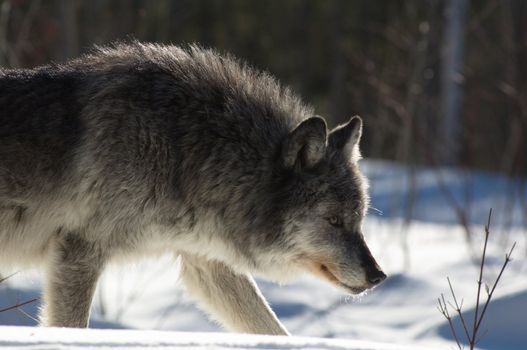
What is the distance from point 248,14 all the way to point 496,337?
1936 cm

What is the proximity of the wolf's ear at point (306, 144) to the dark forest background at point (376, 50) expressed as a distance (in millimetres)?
1018

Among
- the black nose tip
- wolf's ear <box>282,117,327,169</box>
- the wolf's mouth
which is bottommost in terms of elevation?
the wolf's mouth

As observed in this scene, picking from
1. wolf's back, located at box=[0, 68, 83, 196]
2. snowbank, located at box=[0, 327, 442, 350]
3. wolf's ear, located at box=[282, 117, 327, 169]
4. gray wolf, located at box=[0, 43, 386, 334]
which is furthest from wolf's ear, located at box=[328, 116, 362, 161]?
snowbank, located at box=[0, 327, 442, 350]

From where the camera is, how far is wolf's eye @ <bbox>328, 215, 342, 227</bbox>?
4211 mm

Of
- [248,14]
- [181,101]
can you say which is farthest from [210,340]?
[248,14]

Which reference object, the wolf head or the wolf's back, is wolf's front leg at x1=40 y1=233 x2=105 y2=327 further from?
the wolf head

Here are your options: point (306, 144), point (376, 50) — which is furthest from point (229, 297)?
point (376, 50)

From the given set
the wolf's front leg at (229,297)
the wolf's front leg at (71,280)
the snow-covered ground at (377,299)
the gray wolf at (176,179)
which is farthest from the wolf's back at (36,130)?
the wolf's front leg at (229,297)

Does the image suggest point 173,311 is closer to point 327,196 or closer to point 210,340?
point 327,196

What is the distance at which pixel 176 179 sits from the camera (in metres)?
4.11

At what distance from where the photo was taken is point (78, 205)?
396 centimetres

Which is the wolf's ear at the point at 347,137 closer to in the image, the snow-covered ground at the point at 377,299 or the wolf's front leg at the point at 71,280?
the snow-covered ground at the point at 377,299

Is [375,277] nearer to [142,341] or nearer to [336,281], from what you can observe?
[336,281]

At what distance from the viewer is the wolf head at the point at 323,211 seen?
13.8ft
